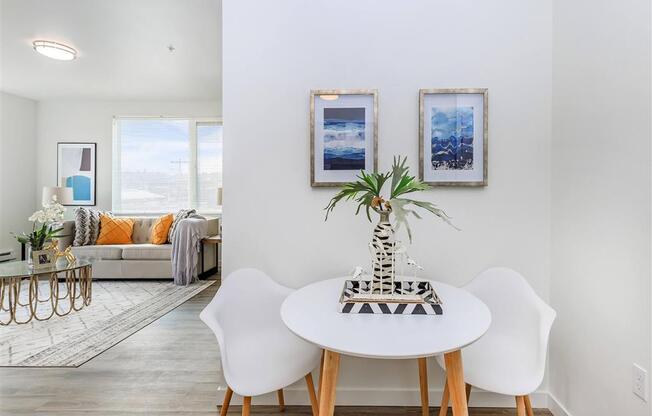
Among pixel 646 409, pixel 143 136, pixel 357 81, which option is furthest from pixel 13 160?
pixel 646 409

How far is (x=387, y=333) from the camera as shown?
1092 millimetres

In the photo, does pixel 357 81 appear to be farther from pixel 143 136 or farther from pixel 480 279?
pixel 143 136

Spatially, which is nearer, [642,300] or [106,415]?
[642,300]

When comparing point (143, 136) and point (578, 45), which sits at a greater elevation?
point (143, 136)

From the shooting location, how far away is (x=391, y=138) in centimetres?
191

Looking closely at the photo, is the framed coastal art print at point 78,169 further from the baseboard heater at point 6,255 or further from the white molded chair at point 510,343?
the white molded chair at point 510,343

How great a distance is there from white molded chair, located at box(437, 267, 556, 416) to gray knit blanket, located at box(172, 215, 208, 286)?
370 centimetres

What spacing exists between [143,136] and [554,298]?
6.13m

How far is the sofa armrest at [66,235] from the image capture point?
4615 millimetres

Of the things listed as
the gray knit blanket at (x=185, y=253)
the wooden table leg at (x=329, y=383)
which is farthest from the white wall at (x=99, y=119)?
the wooden table leg at (x=329, y=383)

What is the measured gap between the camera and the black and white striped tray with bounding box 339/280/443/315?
4.19 feet

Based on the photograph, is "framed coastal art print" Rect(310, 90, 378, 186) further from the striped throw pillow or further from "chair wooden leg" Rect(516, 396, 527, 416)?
the striped throw pillow

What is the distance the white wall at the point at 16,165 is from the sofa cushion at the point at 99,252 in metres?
1.85

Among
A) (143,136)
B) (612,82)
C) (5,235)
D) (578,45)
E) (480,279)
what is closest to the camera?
(612,82)
